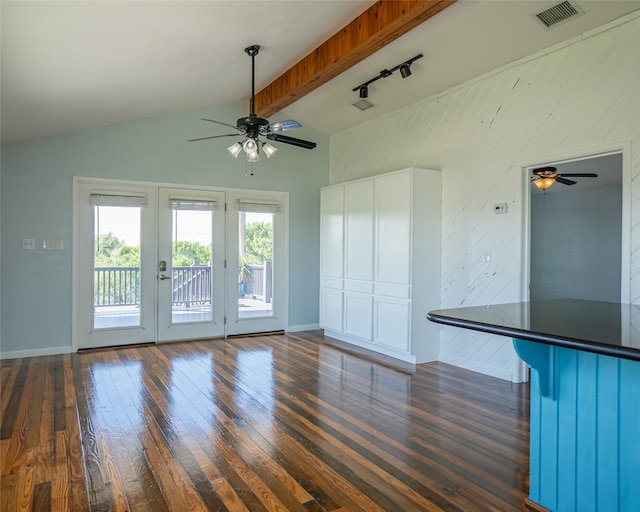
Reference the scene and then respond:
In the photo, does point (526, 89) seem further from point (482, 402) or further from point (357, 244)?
point (482, 402)

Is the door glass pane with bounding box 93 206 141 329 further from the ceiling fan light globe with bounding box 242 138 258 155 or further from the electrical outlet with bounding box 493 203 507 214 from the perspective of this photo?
the electrical outlet with bounding box 493 203 507 214

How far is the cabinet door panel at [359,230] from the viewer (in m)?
5.43

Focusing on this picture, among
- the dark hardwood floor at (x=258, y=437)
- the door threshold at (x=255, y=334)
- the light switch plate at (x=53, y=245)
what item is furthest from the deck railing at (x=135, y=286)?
the dark hardwood floor at (x=258, y=437)

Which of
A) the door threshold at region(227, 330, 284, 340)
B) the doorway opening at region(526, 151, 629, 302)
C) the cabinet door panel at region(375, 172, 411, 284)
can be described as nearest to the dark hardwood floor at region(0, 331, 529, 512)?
the cabinet door panel at region(375, 172, 411, 284)

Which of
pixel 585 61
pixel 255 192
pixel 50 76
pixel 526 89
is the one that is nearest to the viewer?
pixel 50 76

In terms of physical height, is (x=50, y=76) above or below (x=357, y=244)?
above

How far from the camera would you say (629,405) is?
5.80 feet

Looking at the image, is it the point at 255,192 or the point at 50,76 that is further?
the point at 255,192

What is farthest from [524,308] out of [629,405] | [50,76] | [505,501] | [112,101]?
[112,101]

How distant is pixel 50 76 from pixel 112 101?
1107 millimetres

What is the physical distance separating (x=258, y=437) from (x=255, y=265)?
3.73 meters

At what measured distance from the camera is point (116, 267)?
18.1 ft

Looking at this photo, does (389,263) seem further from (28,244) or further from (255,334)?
(28,244)

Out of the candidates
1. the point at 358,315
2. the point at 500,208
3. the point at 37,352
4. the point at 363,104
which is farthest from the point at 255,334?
the point at 500,208
